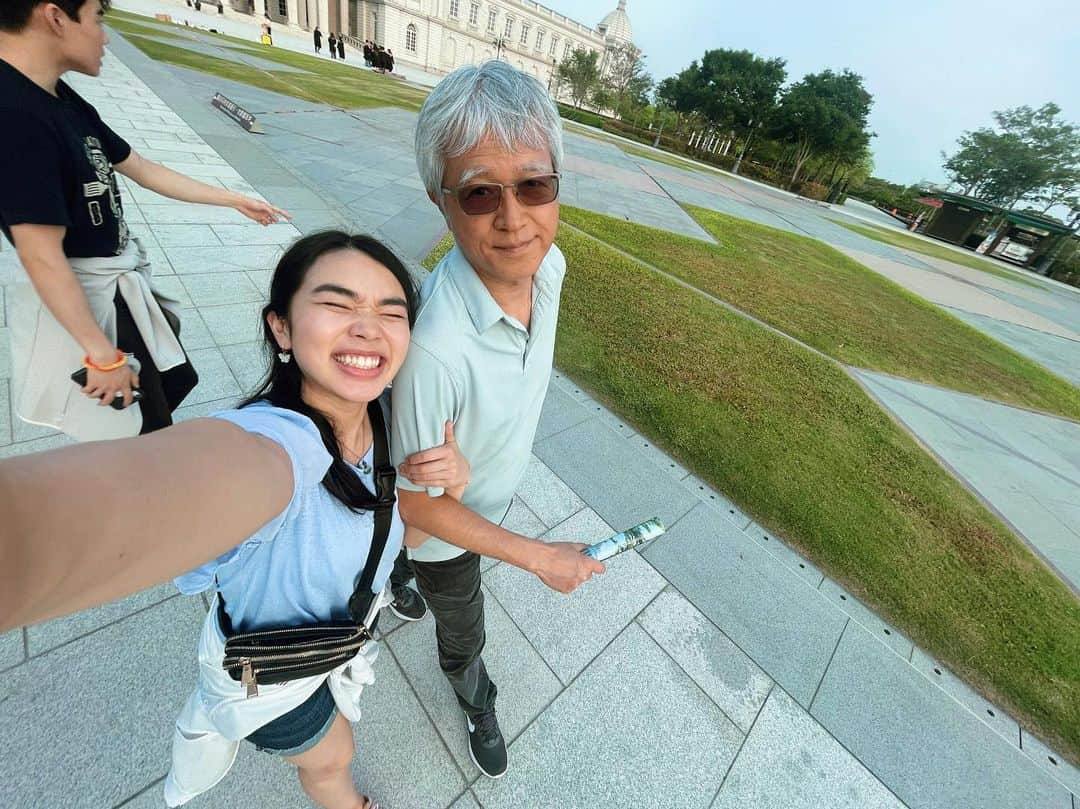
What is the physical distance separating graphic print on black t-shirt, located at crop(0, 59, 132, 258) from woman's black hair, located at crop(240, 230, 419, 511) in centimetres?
84

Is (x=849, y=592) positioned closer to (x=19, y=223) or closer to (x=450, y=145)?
(x=450, y=145)

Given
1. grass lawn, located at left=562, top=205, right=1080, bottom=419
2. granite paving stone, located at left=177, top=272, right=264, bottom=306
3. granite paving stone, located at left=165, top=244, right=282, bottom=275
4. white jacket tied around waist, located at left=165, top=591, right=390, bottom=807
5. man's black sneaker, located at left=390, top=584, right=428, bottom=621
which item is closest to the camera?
white jacket tied around waist, located at left=165, top=591, right=390, bottom=807

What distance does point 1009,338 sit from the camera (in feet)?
34.0

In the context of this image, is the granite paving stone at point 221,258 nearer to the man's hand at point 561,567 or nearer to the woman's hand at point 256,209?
the woman's hand at point 256,209

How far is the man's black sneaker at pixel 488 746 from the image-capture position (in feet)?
5.65

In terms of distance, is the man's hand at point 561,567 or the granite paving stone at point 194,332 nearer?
the man's hand at point 561,567

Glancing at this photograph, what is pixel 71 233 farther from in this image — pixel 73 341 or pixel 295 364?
pixel 295 364

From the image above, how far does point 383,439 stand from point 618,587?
1925mm

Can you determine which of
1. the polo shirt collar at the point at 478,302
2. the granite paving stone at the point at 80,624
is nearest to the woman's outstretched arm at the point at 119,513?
the polo shirt collar at the point at 478,302

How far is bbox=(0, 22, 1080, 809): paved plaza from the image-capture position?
162 centimetres

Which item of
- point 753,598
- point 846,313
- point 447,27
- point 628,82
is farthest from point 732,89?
point 753,598

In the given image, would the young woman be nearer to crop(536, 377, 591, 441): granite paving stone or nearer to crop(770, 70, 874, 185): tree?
crop(536, 377, 591, 441): granite paving stone

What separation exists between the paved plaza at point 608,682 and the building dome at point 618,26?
3739 inches

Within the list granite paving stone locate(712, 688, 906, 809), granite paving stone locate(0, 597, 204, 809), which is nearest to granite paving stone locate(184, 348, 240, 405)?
granite paving stone locate(0, 597, 204, 809)
